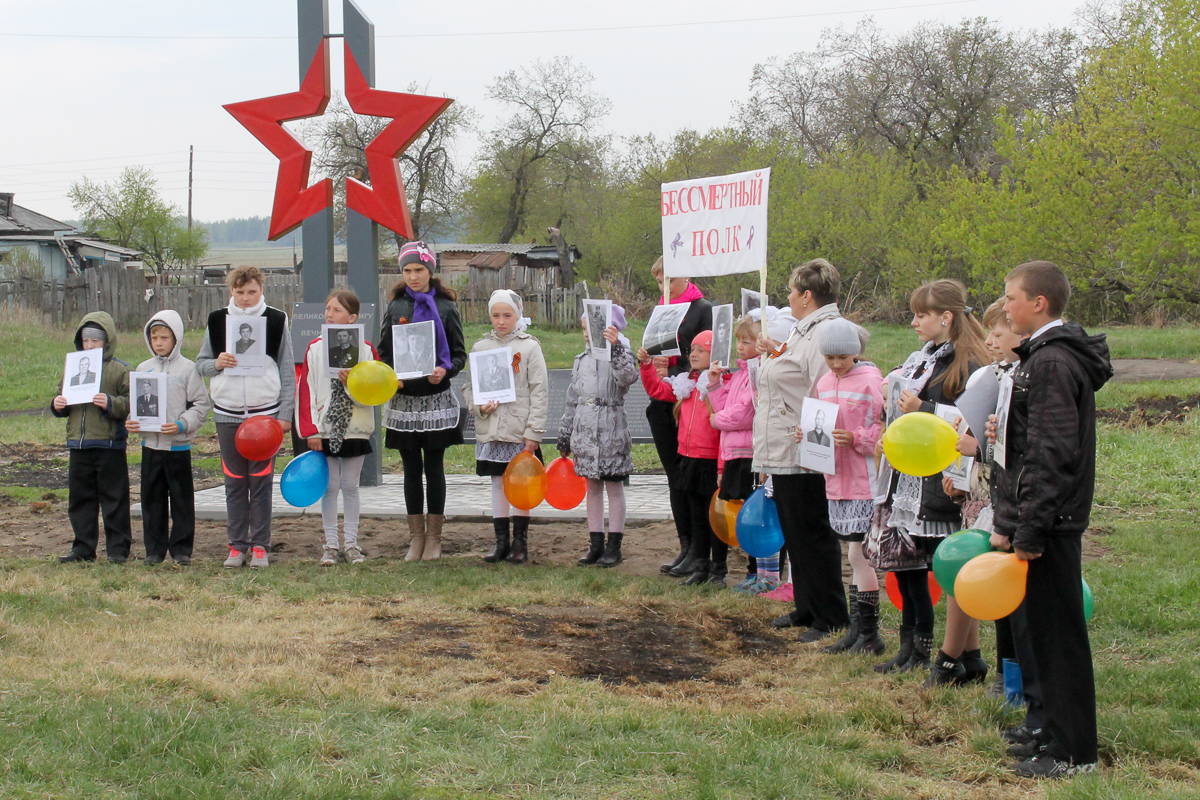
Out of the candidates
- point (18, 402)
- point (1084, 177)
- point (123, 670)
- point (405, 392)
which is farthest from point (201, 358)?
point (1084, 177)

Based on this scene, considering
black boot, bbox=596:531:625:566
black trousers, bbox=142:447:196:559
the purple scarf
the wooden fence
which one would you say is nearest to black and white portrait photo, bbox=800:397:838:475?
black boot, bbox=596:531:625:566

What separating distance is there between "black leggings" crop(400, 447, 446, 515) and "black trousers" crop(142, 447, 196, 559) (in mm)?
1460

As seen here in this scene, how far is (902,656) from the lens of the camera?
4.82m

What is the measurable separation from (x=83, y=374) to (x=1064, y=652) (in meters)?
6.29

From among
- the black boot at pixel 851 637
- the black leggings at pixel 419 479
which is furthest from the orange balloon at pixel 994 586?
the black leggings at pixel 419 479

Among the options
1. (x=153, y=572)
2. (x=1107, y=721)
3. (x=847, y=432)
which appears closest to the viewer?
(x=1107, y=721)

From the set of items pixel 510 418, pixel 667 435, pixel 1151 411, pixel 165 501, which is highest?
pixel 510 418

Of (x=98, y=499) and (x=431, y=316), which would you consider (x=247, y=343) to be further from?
(x=98, y=499)

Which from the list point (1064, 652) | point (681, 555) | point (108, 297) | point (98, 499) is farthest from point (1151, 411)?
point (108, 297)

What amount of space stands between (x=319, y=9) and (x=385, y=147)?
4.81 ft

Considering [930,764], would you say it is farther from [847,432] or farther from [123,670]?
[123,670]

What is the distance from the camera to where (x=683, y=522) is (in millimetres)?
7082

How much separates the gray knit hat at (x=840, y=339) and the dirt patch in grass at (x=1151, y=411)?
865 centimetres

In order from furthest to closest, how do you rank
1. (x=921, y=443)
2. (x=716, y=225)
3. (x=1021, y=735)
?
(x=716, y=225) → (x=921, y=443) → (x=1021, y=735)
